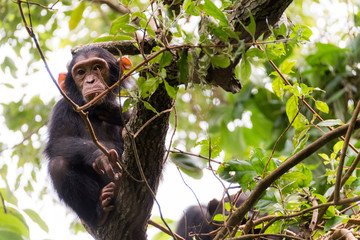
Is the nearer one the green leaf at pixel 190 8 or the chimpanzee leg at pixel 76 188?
the green leaf at pixel 190 8

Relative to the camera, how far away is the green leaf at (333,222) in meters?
1.95

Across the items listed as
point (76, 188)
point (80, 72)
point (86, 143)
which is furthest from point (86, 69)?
point (76, 188)

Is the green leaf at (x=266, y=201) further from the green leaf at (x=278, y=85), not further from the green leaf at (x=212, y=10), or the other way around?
the green leaf at (x=212, y=10)

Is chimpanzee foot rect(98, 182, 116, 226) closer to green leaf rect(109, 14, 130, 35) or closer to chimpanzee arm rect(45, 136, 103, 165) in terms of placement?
chimpanzee arm rect(45, 136, 103, 165)

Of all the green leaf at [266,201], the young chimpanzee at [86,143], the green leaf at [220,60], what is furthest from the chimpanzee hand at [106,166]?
the green leaf at [220,60]

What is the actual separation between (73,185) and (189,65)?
4.89ft

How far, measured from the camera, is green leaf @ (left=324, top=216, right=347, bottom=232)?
1.95 m

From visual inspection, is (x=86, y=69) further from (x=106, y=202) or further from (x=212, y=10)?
(x=212, y=10)

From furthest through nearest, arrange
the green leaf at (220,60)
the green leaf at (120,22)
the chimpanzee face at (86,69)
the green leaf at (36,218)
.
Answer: the chimpanzee face at (86,69), the green leaf at (36,218), the green leaf at (120,22), the green leaf at (220,60)

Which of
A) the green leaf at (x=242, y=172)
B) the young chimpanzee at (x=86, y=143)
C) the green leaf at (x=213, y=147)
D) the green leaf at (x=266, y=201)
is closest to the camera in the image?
the green leaf at (x=266, y=201)

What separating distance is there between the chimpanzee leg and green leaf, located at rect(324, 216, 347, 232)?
1394mm

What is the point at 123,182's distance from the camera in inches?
95.7

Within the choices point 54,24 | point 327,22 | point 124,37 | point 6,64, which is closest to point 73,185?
point 124,37

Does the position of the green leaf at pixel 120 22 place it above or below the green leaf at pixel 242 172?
above
